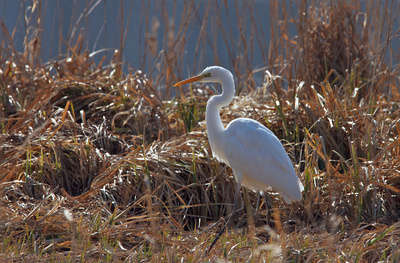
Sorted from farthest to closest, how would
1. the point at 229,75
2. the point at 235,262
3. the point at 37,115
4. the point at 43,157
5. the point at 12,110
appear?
the point at 12,110 → the point at 37,115 → the point at 43,157 → the point at 229,75 → the point at 235,262

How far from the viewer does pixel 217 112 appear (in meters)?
2.97

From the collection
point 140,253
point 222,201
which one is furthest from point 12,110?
point 140,253

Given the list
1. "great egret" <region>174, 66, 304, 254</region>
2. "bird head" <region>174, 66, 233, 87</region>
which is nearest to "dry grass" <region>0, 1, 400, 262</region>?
"great egret" <region>174, 66, 304, 254</region>

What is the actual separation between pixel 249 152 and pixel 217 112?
0.34 meters

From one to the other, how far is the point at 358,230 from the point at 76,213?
1563 millimetres

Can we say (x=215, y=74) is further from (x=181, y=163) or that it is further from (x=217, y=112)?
(x=181, y=163)

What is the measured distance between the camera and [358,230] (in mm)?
2607

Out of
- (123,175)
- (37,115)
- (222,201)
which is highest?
(37,115)

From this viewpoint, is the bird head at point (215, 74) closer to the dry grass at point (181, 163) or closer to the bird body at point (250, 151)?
the bird body at point (250, 151)

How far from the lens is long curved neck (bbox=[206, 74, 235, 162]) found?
288 cm

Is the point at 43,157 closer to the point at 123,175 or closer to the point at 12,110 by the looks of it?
the point at 123,175

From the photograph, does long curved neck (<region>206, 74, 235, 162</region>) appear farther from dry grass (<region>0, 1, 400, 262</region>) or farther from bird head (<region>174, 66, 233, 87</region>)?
dry grass (<region>0, 1, 400, 262</region>)

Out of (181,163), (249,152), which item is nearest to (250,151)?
(249,152)

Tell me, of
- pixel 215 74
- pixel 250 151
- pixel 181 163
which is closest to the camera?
pixel 250 151
